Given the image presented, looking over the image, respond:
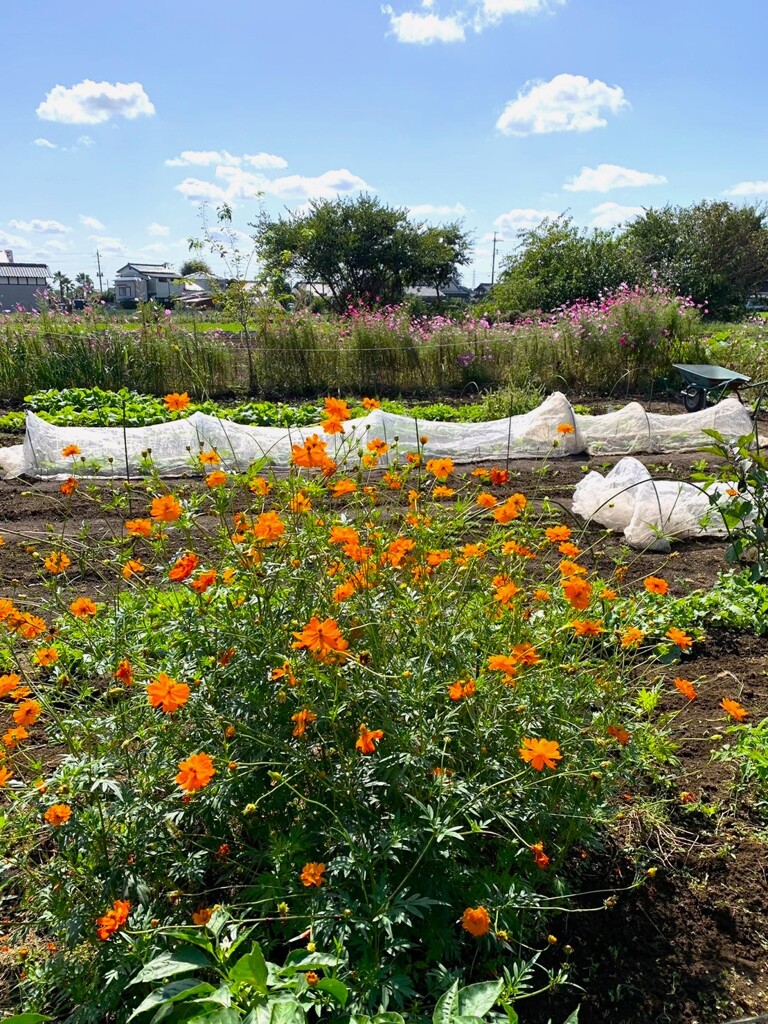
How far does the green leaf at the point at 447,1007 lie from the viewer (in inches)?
46.3

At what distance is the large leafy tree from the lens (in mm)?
26719

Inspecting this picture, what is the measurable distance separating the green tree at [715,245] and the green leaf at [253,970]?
27733 millimetres

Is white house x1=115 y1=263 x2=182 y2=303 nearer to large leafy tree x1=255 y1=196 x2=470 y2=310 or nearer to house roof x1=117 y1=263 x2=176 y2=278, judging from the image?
house roof x1=117 y1=263 x2=176 y2=278

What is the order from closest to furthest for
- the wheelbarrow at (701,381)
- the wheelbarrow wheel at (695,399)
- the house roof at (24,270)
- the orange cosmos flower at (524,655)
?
the orange cosmos flower at (524,655) → the wheelbarrow at (701,381) → the wheelbarrow wheel at (695,399) → the house roof at (24,270)

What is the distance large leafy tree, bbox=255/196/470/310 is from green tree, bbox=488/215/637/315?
6154 mm

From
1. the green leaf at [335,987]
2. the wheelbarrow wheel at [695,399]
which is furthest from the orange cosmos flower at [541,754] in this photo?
the wheelbarrow wheel at [695,399]

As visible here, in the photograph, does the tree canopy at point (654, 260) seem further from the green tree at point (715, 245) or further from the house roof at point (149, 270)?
the house roof at point (149, 270)

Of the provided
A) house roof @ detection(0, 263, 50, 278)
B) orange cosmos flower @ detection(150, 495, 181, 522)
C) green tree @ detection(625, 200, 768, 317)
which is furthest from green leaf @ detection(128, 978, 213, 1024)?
house roof @ detection(0, 263, 50, 278)

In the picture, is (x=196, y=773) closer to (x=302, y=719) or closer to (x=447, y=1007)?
(x=302, y=719)

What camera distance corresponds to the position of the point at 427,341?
9.30 metres

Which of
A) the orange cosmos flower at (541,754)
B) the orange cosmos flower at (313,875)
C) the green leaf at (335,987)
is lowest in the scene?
the green leaf at (335,987)

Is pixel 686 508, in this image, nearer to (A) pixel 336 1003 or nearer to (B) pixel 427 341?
(A) pixel 336 1003

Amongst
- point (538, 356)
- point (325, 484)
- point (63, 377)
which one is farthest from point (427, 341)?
point (325, 484)

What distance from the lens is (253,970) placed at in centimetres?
112
